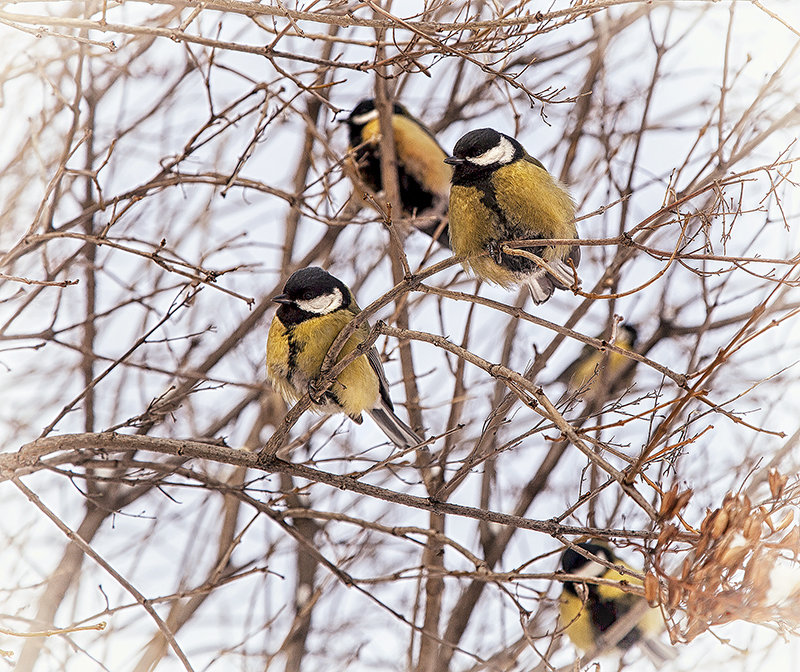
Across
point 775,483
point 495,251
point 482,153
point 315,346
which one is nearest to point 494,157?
point 482,153

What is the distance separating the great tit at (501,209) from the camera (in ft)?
10.4

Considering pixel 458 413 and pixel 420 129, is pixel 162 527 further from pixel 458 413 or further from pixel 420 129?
pixel 420 129

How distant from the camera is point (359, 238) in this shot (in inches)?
219

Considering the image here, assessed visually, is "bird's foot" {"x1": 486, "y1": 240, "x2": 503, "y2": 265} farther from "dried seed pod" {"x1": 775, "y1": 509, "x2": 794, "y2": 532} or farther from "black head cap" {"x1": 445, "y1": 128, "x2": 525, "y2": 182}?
"dried seed pod" {"x1": 775, "y1": 509, "x2": 794, "y2": 532}

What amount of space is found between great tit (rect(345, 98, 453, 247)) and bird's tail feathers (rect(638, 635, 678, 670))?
8.41 feet

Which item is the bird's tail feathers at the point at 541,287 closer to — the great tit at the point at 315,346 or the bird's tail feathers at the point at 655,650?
the great tit at the point at 315,346

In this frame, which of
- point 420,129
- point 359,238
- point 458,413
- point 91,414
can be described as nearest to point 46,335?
point 91,414

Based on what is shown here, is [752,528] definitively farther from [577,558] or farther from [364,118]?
[364,118]

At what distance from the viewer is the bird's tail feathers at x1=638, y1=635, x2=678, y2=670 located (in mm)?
4465

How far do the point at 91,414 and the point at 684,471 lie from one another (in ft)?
10.3

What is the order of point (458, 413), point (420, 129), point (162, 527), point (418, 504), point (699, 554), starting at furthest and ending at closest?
point (420, 129) < point (162, 527) < point (458, 413) < point (418, 504) < point (699, 554)

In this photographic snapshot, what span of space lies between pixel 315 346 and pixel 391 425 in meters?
0.60

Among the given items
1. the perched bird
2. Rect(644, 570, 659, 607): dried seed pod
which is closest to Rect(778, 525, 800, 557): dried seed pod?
Rect(644, 570, 659, 607): dried seed pod

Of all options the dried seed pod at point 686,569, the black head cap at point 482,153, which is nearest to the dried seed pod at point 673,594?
the dried seed pod at point 686,569
